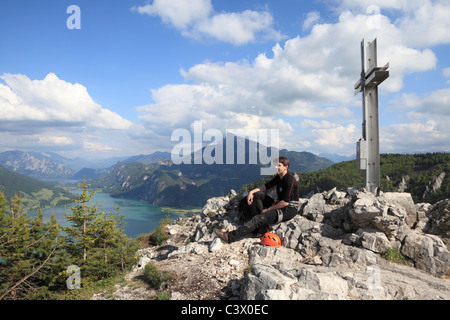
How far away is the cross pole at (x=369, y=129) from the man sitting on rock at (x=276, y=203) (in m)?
5.24

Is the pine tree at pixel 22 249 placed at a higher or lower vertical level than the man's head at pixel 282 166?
lower

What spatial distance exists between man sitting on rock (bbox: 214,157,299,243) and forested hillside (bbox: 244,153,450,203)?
87.8m

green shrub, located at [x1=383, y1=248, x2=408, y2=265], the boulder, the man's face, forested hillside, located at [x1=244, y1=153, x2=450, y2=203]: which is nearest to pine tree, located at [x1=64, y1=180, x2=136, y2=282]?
the man's face

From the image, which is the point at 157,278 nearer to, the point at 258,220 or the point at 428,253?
the point at 258,220

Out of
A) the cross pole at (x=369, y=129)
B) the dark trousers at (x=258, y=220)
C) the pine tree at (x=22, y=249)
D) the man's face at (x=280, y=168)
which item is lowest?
the pine tree at (x=22, y=249)

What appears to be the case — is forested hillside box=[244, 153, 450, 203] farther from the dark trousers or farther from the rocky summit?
the dark trousers

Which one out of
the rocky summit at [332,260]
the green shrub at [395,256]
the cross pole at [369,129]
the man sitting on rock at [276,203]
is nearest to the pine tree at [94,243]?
the rocky summit at [332,260]

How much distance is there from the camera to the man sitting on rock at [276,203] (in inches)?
326

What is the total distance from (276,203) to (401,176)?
137854 mm

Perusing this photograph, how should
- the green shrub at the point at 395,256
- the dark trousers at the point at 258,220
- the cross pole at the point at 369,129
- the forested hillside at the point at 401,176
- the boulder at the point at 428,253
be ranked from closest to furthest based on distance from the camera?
1. the boulder at the point at 428,253
2. the green shrub at the point at 395,256
3. the dark trousers at the point at 258,220
4. the cross pole at the point at 369,129
5. the forested hillside at the point at 401,176

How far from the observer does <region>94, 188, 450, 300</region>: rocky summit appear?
5.44 metres

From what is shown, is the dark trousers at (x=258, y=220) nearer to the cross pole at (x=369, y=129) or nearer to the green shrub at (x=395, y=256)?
the green shrub at (x=395, y=256)

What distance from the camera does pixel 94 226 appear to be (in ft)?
64.1
